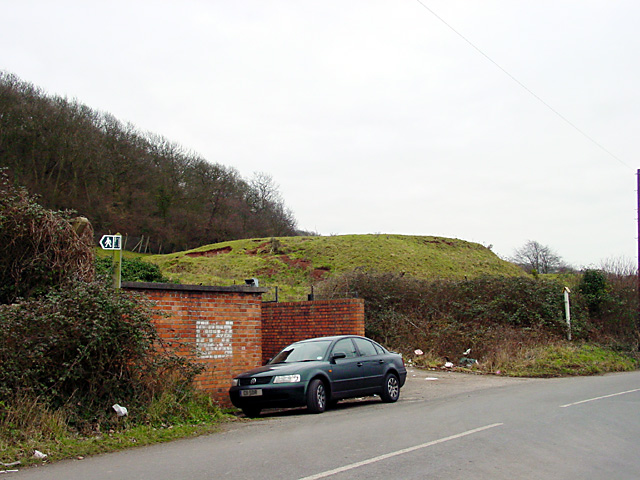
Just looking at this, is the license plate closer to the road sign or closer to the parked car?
the parked car

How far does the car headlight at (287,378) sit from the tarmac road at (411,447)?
700 mm

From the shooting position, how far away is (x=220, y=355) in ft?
41.1

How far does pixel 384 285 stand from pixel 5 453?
65.3 ft

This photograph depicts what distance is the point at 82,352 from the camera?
29.2ft

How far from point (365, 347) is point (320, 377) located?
2024 mm

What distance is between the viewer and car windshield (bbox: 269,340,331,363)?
12.4 meters

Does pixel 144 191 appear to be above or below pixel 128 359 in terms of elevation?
above

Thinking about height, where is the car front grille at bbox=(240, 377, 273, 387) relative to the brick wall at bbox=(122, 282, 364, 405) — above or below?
below

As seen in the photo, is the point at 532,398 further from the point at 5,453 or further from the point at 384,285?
the point at 384,285

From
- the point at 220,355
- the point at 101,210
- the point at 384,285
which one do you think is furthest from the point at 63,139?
the point at 220,355

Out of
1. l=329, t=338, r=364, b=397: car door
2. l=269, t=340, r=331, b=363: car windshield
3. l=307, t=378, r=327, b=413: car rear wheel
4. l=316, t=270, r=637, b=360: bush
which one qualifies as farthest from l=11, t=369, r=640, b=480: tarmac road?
l=316, t=270, r=637, b=360: bush

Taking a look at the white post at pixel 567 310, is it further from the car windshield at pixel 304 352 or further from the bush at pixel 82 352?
the bush at pixel 82 352

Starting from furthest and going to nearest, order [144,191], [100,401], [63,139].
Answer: [144,191], [63,139], [100,401]

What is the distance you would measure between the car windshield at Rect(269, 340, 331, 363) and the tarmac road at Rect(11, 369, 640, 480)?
1.10 m
